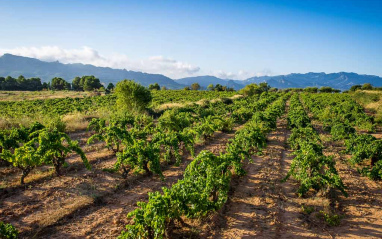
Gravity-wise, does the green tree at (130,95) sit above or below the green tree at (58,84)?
below

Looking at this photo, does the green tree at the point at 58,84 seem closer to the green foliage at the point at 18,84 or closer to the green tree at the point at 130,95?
the green foliage at the point at 18,84

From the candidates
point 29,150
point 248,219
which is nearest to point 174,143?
point 248,219

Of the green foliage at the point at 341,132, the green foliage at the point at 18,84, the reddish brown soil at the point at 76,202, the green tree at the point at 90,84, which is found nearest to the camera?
the reddish brown soil at the point at 76,202

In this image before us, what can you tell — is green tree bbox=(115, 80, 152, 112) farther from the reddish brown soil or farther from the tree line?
the tree line

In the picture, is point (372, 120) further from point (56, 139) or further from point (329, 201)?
point (56, 139)

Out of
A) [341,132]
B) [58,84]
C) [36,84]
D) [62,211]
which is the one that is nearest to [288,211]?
[62,211]

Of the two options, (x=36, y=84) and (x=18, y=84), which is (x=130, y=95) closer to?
(x=18, y=84)

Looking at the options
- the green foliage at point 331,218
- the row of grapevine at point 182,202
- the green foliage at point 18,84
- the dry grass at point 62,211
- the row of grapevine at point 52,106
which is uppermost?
the green foliage at point 18,84

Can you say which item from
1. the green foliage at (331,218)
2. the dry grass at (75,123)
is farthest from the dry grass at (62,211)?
the dry grass at (75,123)

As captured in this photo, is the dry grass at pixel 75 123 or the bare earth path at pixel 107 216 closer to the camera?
the bare earth path at pixel 107 216

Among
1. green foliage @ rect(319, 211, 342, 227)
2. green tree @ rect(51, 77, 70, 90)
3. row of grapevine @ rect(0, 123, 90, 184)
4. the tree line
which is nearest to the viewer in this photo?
→ green foliage @ rect(319, 211, 342, 227)

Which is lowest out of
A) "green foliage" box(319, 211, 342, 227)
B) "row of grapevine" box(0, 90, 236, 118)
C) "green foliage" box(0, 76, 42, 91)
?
"green foliage" box(319, 211, 342, 227)

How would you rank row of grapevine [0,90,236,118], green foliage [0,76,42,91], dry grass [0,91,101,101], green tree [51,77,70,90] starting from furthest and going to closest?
green tree [51,77,70,90] < green foliage [0,76,42,91] < dry grass [0,91,101,101] < row of grapevine [0,90,236,118]

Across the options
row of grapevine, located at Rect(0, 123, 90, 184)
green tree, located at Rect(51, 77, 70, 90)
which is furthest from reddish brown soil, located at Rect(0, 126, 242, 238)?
green tree, located at Rect(51, 77, 70, 90)
